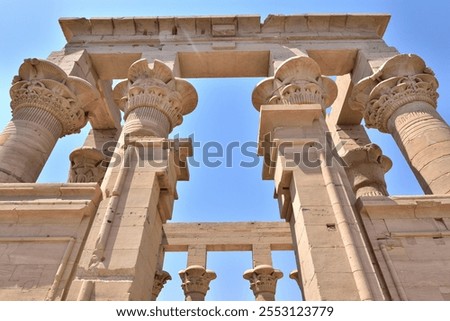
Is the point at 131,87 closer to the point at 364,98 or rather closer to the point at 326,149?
the point at 326,149

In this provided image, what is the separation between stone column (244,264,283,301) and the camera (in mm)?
16047

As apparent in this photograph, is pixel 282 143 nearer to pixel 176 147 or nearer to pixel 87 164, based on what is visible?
pixel 176 147

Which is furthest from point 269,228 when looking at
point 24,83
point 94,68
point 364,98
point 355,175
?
point 24,83

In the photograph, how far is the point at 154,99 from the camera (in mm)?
9352

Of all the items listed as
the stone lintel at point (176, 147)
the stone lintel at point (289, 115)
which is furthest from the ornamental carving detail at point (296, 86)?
the stone lintel at point (176, 147)

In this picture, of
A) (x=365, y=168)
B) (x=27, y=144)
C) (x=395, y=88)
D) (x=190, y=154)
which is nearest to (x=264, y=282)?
(x=365, y=168)

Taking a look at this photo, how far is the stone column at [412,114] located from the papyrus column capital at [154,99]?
5.12 m

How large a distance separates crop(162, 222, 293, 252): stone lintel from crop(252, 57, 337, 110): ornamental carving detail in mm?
8235

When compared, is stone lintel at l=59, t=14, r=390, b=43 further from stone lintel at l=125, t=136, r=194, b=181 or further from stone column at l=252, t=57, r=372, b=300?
stone lintel at l=125, t=136, r=194, b=181

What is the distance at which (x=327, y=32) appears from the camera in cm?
1390

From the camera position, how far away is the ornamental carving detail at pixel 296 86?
923cm

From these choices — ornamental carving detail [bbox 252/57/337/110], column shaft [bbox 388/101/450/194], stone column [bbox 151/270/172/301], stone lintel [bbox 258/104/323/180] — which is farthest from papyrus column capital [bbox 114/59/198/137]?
stone column [bbox 151/270/172/301]

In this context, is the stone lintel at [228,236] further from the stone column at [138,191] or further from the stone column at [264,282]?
the stone column at [138,191]

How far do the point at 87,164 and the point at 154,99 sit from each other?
4.62 m
